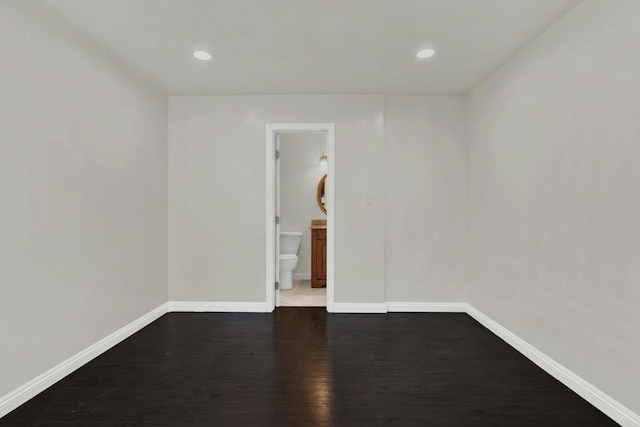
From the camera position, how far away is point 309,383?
208 cm

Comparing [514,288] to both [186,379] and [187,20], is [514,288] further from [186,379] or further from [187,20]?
[187,20]

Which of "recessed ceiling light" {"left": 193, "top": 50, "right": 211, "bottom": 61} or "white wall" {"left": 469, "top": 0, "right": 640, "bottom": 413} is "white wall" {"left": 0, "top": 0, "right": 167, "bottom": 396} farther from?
"white wall" {"left": 469, "top": 0, "right": 640, "bottom": 413}

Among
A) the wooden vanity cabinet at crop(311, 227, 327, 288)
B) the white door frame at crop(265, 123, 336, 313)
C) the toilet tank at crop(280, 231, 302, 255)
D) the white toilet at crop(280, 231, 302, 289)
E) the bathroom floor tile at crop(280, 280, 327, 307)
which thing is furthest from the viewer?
the toilet tank at crop(280, 231, 302, 255)

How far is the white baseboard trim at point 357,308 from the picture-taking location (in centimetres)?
347

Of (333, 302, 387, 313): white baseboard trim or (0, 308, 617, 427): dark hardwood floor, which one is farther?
(333, 302, 387, 313): white baseboard trim

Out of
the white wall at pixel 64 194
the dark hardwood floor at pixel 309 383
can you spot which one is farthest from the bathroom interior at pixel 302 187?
the white wall at pixel 64 194

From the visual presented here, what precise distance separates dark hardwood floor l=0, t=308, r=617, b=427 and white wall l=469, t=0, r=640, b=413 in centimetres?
33

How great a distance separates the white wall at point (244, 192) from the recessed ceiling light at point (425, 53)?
867 millimetres

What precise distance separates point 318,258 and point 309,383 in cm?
271

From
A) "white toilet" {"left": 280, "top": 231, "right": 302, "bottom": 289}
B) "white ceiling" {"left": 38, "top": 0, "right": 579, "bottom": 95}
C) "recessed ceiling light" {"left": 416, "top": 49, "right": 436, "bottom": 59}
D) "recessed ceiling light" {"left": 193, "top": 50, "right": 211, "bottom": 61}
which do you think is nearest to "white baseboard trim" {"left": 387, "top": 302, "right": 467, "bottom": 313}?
"white toilet" {"left": 280, "top": 231, "right": 302, "bottom": 289}

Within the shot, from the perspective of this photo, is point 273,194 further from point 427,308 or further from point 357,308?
point 427,308

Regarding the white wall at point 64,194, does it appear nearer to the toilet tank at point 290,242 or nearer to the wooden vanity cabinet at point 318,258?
the toilet tank at point 290,242

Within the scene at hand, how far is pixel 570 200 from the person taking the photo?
2045 millimetres

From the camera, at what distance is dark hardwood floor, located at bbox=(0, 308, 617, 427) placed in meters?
1.74
